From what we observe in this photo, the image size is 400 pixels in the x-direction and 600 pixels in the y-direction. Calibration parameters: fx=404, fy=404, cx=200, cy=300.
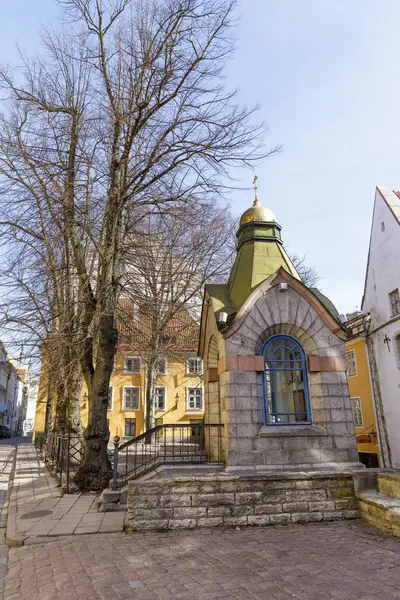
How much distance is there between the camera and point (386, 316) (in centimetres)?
A: 2003

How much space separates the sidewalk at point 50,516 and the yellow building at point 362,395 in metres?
16.6

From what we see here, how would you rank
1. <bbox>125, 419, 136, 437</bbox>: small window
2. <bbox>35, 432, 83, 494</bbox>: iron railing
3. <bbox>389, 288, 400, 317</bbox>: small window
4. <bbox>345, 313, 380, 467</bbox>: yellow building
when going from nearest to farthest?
<bbox>35, 432, 83, 494</bbox>: iron railing, <bbox>389, 288, 400, 317</bbox>: small window, <bbox>345, 313, 380, 467</bbox>: yellow building, <bbox>125, 419, 136, 437</bbox>: small window

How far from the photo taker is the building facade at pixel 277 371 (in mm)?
8148

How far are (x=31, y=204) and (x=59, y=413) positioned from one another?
34.8 feet

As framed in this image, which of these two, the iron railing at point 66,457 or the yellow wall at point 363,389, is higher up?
the yellow wall at point 363,389

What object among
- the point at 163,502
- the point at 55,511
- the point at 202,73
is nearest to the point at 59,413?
the point at 55,511

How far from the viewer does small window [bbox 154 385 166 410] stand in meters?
31.4

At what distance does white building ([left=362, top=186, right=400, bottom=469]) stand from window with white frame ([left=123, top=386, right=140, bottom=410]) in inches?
686

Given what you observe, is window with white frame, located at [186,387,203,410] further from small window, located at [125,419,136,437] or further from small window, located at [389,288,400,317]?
small window, located at [389,288,400,317]

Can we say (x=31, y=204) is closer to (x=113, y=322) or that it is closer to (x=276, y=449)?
(x=113, y=322)

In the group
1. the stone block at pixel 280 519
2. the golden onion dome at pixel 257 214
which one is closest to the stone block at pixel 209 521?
the stone block at pixel 280 519

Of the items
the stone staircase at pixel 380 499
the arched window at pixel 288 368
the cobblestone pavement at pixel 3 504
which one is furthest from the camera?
the arched window at pixel 288 368

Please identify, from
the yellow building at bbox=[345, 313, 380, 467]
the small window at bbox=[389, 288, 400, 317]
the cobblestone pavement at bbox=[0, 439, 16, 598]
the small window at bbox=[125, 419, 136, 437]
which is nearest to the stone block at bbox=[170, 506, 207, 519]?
the cobblestone pavement at bbox=[0, 439, 16, 598]

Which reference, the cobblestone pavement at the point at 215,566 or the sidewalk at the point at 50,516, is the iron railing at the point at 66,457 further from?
the cobblestone pavement at the point at 215,566
